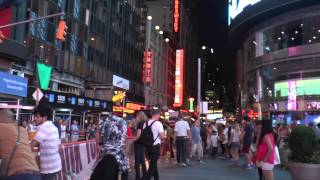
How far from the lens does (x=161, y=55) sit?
287ft

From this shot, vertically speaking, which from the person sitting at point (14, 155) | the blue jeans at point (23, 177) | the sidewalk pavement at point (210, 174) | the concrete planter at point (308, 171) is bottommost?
the sidewalk pavement at point (210, 174)

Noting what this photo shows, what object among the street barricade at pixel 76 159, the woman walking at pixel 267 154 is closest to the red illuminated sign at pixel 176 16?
the street barricade at pixel 76 159

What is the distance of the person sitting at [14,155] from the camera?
463 centimetres

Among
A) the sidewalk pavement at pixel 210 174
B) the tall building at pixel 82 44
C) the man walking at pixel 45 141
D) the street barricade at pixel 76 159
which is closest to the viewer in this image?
the man walking at pixel 45 141

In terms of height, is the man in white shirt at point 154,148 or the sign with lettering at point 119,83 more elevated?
the sign with lettering at point 119,83

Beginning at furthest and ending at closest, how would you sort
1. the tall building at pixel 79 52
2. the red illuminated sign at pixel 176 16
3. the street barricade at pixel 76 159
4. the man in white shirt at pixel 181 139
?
the red illuminated sign at pixel 176 16
the tall building at pixel 79 52
the man in white shirt at pixel 181 139
the street barricade at pixel 76 159

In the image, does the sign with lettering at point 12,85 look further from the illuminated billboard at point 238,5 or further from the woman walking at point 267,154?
the illuminated billboard at point 238,5

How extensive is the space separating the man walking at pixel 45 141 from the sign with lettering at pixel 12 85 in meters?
19.3

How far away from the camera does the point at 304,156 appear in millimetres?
12664

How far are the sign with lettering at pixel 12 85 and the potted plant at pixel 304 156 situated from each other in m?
17.5

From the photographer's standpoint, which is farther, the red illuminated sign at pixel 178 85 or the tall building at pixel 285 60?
the red illuminated sign at pixel 178 85

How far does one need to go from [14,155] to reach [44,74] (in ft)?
106

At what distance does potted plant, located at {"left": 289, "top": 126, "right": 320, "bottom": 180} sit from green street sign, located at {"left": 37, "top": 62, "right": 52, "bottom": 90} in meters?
25.5

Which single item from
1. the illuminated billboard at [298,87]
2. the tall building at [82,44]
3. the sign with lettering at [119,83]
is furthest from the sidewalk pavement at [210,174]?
the sign with lettering at [119,83]
